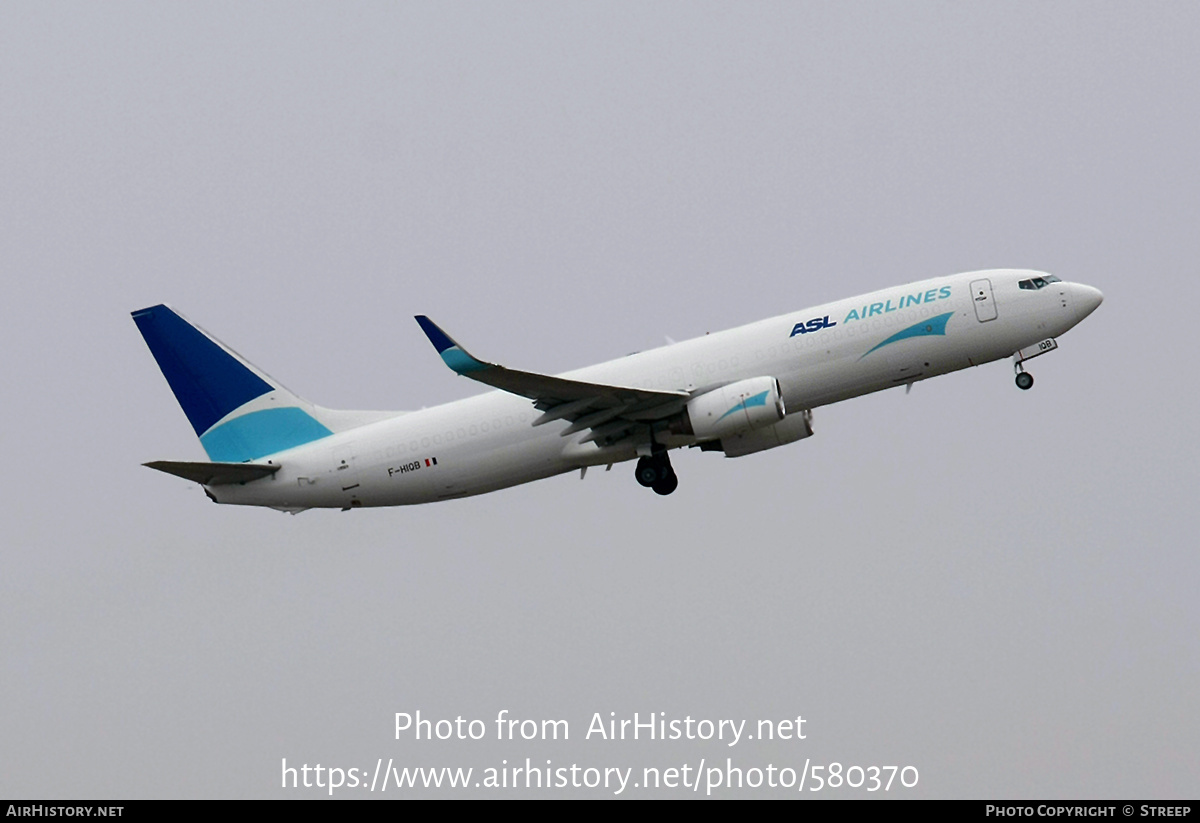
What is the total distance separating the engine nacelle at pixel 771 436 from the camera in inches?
1807

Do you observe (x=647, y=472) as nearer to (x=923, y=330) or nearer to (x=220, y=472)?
(x=923, y=330)

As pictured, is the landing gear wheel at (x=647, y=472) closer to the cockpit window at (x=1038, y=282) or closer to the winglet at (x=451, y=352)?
the winglet at (x=451, y=352)

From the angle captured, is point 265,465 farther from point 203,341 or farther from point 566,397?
point 566,397

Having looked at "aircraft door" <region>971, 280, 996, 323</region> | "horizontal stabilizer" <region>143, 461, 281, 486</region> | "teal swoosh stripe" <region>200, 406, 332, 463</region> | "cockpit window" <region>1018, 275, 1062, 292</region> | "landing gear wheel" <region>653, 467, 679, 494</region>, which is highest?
"cockpit window" <region>1018, 275, 1062, 292</region>

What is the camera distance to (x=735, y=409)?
42.3 meters

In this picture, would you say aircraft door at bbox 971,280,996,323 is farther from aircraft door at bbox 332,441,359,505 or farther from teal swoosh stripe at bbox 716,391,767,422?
aircraft door at bbox 332,441,359,505

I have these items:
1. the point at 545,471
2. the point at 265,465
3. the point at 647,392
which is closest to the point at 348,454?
the point at 265,465

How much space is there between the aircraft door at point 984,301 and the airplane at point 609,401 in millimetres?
41

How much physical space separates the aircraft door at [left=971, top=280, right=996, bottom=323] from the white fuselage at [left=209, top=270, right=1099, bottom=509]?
29mm

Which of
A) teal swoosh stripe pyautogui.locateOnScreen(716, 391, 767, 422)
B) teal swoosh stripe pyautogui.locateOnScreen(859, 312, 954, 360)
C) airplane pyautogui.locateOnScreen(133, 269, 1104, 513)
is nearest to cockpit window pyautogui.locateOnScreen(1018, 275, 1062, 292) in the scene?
airplane pyautogui.locateOnScreen(133, 269, 1104, 513)

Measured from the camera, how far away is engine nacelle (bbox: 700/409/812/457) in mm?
45906

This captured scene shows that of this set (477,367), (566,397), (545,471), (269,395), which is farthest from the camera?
(269,395)

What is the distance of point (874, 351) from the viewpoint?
42.7m

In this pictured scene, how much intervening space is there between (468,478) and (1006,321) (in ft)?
54.4
